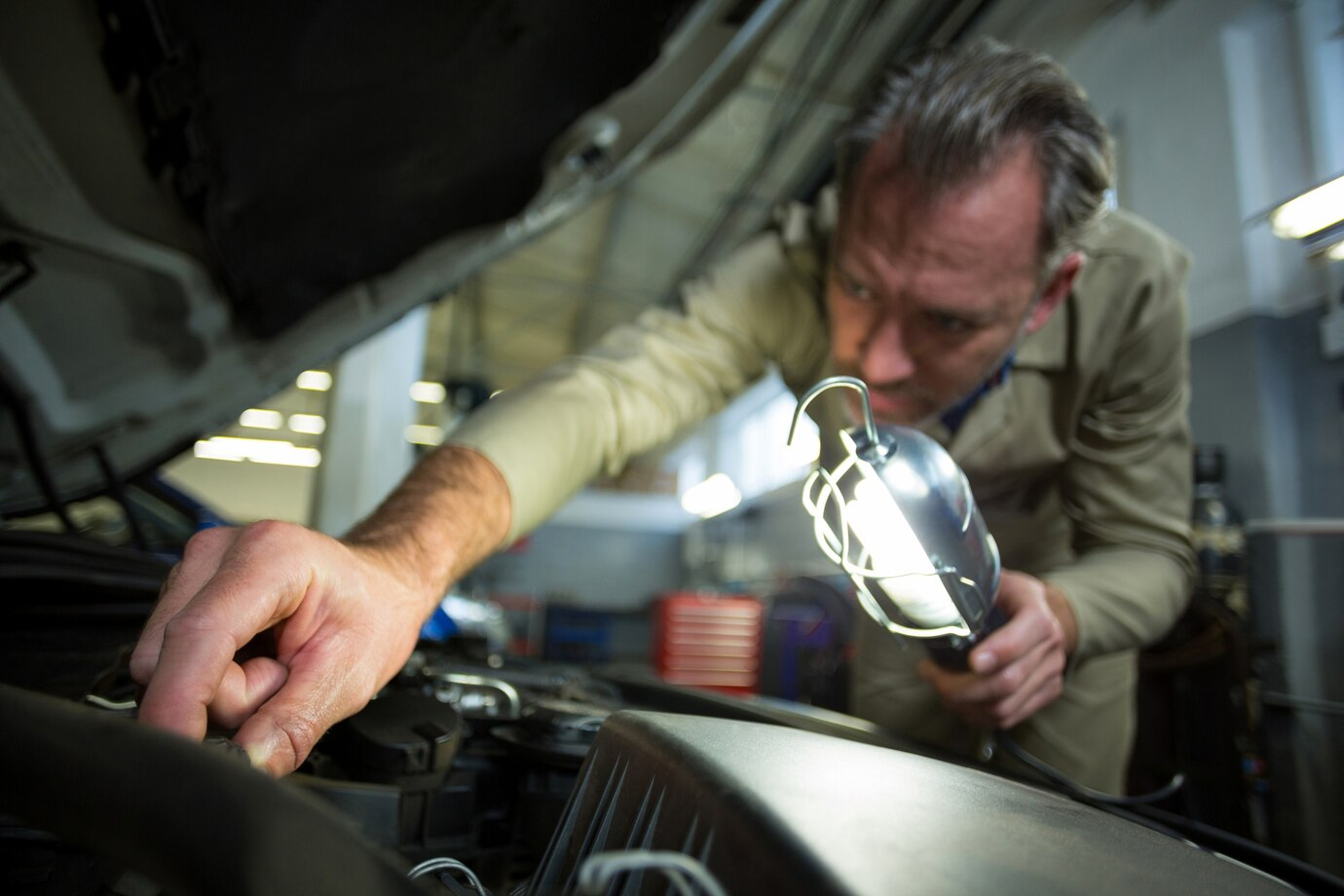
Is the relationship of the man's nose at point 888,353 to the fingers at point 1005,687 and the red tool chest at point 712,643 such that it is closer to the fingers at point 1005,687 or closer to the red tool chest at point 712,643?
the fingers at point 1005,687

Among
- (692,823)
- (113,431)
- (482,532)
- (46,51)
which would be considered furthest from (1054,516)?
(113,431)

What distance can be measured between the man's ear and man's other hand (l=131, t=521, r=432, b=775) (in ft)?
A: 2.55

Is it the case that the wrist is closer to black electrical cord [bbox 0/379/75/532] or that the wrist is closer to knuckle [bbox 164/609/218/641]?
knuckle [bbox 164/609/218/641]

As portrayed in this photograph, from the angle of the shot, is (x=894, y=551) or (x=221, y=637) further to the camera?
(x=894, y=551)

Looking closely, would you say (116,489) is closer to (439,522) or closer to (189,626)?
(439,522)

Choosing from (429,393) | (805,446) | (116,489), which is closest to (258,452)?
(429,393)

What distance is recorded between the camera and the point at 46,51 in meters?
0.64

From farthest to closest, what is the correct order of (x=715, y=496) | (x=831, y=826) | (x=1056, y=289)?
(x=715, y=496)
(x=1056, y=289)
(x=831, y=826)

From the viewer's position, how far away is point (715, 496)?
25.5ft

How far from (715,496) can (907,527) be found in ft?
23.7

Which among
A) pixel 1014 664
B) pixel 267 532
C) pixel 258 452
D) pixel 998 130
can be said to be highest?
pixel 258 452

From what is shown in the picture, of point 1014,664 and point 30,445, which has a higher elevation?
point 30,445

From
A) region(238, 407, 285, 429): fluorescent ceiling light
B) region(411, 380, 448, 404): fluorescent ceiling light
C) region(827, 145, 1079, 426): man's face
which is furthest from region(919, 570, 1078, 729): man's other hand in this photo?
region(411, 380, 448, 404): fluorescent ceiling light

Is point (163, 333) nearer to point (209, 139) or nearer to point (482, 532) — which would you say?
point (209, 139)
